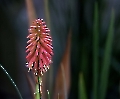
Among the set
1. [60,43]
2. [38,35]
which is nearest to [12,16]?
[60,43]

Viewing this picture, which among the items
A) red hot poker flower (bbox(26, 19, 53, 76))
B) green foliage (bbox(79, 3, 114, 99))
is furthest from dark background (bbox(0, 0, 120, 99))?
red hot poker flower (bbox(26, 19, 53, 76))

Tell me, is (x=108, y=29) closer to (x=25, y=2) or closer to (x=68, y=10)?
(x=68, y=10)

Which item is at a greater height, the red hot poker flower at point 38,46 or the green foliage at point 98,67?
the red hot poker flower at point 38,46

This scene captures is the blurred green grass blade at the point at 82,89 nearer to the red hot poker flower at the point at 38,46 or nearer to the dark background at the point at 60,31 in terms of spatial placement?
the dark background at the point at 60,31

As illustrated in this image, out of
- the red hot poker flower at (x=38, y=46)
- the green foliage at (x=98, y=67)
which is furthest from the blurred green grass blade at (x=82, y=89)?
the red hot poker flower at (x=38, y=46)

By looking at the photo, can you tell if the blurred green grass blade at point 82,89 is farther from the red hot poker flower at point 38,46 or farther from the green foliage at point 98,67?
the red hot poker flower at point 38,46

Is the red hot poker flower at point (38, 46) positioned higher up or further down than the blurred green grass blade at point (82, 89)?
higher up

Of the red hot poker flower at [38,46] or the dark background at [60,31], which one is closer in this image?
the red hot poker flower at [38,46]

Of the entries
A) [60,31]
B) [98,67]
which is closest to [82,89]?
[98,67]
